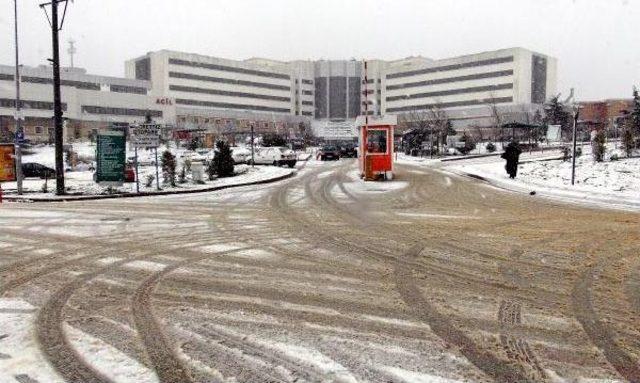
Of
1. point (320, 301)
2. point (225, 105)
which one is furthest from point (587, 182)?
point (225, 105)

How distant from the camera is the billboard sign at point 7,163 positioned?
63.2ft

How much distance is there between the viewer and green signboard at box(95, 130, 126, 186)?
60.5ft

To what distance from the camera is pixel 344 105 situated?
136625 mm

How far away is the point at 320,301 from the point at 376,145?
18410mm

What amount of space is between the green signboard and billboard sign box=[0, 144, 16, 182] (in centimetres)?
362

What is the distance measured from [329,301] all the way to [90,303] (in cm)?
242

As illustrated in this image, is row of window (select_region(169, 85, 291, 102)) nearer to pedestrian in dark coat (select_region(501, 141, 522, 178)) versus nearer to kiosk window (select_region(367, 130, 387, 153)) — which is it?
kiosk window (select_region(367, 130, 387, 153))

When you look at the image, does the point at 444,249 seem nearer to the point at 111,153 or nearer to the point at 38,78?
the point at 111,153

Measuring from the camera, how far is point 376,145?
23.3 m

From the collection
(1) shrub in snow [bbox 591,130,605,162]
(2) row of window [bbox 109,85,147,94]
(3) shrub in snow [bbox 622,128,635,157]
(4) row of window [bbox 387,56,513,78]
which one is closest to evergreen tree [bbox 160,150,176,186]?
(1) shrub in snow [bbox 591,130,605,162]

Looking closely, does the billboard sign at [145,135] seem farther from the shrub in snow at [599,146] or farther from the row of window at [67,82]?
the row of window at [67,82]

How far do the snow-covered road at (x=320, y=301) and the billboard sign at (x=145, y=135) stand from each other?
818 centimetres

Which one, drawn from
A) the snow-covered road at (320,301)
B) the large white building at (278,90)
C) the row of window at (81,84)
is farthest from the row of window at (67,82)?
the snow-covered road at (320,301)

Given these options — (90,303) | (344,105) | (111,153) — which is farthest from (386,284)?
(344,105)
